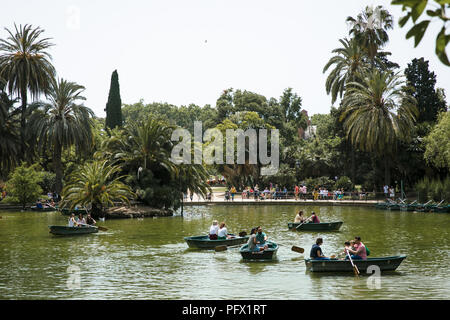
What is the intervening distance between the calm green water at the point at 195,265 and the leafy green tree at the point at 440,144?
1167 cm

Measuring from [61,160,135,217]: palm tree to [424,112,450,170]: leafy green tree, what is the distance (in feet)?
96.4

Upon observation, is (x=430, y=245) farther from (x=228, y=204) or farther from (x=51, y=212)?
(x=51, y=212)

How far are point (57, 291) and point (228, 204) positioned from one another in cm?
4253

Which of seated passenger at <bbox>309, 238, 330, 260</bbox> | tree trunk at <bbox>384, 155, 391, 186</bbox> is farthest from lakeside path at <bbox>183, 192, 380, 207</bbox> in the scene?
seated passenger at <bbox>309, 238, 330, 260</bbox>

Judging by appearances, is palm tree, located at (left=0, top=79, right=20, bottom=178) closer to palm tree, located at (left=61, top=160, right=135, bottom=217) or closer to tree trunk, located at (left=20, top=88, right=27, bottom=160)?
tree trunk, located at (left=20, top=88, right=27, bottom=160)

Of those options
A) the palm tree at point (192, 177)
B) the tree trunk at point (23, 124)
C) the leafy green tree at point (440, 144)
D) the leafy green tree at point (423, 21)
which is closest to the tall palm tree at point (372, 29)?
the leafy green tree at point (440, 144)

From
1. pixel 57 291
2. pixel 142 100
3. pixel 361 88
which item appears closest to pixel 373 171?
pixel 361 88

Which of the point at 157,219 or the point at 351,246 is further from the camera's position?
the point at 157,219

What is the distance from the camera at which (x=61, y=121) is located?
190 ft

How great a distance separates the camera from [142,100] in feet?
558

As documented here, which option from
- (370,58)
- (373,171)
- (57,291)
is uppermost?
(370,58)

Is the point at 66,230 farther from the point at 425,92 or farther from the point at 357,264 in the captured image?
the point at 425,92

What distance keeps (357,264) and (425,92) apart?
1890 inches

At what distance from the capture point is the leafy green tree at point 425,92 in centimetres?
6384
